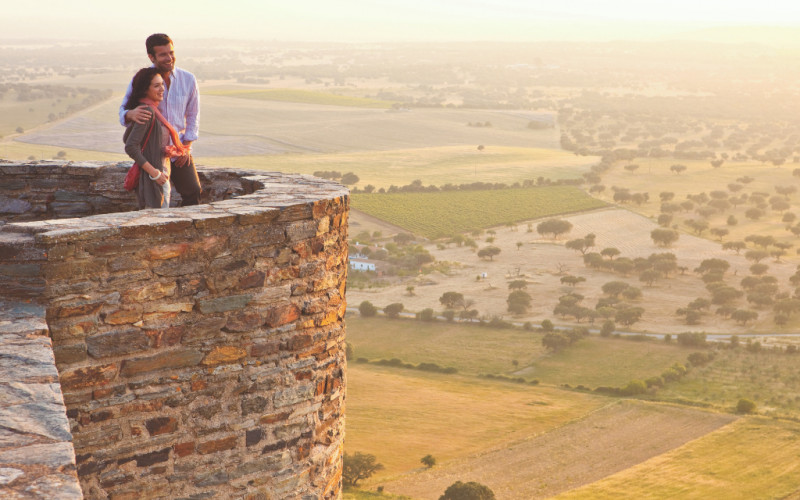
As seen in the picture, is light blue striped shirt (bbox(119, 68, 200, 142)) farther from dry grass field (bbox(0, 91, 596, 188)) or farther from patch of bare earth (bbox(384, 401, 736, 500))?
dry grass field (bbox(0, 91, 596, 188))

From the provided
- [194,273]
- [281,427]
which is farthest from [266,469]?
[194,273]

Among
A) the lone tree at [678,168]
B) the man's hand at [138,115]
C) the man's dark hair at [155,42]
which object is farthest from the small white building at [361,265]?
the man's hand at [138,115]

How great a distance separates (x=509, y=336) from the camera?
42.8m

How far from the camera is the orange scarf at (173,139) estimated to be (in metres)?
6.29

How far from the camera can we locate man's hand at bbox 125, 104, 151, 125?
6195 mm

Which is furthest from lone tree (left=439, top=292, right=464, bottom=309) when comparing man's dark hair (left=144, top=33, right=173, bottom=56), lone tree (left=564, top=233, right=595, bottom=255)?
man's dark hair (left=144, top=33, right=173, bottom=56)

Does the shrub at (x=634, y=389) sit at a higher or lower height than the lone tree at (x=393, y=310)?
lower

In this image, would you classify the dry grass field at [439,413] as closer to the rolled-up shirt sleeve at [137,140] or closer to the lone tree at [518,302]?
the lone tree at [518,302]

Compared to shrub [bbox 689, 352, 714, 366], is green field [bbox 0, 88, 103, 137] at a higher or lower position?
higher

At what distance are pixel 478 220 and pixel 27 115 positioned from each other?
5074 cm

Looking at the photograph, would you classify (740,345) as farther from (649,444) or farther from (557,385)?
(649,444)

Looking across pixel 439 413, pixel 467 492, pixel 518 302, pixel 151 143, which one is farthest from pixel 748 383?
pixel 151 143

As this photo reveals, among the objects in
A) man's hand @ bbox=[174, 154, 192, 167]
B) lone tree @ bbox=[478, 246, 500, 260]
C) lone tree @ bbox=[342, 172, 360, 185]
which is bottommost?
lone tree @ bbox=[478, 246, 500, 260]

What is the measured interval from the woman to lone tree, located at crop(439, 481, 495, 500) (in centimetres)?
1933
